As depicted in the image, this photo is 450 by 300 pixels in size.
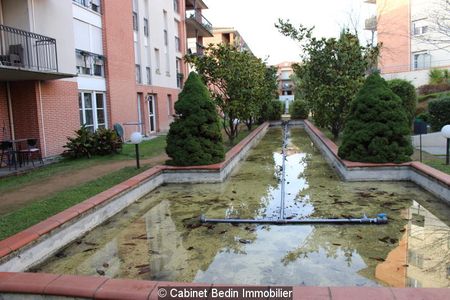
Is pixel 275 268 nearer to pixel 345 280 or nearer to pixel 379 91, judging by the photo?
pixel 345 280

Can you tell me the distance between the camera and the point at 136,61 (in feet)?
69.3

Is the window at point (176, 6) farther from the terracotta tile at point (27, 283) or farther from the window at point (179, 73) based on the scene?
the terracotta tile at point (27, 283)

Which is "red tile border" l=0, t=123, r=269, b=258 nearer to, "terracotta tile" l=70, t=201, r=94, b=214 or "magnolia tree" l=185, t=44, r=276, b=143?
"terracotta tile" l=70, t=201, r=94, b=214

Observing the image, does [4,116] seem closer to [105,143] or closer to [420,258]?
[105,143]

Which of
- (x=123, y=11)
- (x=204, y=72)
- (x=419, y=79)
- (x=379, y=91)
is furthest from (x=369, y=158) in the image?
(x=419, y=79)

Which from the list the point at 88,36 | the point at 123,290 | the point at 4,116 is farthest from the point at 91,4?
the point at 123,290

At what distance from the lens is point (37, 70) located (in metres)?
11.0

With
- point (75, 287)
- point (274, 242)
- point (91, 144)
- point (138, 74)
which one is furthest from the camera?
point (138, 74)

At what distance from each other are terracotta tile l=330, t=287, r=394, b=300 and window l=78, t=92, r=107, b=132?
13713 mm

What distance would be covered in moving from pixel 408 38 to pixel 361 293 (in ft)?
122

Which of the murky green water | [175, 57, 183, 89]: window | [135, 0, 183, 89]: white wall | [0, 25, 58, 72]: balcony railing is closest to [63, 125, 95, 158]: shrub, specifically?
[0, 25, 58, 72]: balcony railing

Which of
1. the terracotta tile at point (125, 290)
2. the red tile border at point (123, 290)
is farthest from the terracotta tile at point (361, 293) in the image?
the terracotta tile at point (125, 290)

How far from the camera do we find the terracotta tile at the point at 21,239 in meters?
4.27

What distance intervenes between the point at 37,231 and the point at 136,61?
1747 centimetres
